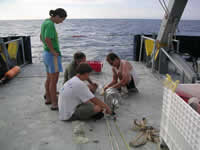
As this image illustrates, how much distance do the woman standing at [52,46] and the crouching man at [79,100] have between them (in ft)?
1.78

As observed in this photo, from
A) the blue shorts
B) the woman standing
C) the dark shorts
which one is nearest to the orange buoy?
the woman standing

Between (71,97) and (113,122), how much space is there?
819 mm

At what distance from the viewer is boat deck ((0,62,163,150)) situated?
9.01 feet

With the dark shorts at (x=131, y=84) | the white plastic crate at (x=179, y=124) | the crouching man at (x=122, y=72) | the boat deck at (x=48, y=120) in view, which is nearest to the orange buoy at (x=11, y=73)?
the boat deck at (x=48, y=120)

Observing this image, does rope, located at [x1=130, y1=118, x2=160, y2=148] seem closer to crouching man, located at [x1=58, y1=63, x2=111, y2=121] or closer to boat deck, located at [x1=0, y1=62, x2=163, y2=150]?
boat deck, located at [x1=0, y1=62, x2=163, y2=150]

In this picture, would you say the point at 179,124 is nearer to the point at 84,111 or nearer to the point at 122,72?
the point at 84,111

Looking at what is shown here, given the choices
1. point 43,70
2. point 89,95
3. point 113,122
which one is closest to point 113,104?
point 113,122

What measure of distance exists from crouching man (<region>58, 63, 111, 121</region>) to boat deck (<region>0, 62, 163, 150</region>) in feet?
0.53

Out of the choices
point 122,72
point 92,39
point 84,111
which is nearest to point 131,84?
point 122,72

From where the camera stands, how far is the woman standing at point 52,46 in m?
3.40

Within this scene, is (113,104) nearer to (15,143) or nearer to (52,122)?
(52,122)

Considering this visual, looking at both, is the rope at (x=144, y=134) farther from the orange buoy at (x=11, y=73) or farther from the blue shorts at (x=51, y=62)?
the orange buoy at (x=11, y=73)

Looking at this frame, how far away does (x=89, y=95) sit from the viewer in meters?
3.08

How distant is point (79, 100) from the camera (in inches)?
128
